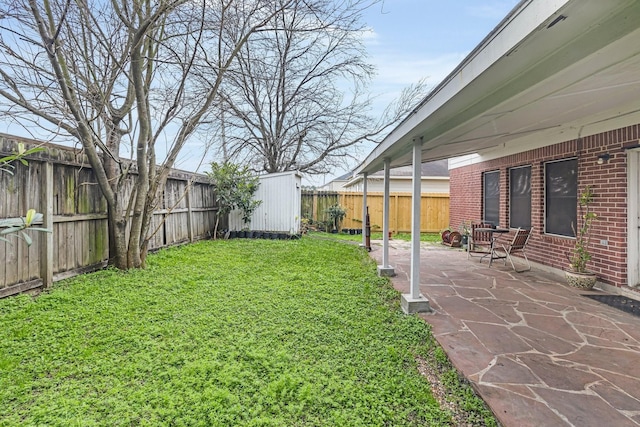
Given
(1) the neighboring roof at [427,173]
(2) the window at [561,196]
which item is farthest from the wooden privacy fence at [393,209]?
(2) the window at [561,196]

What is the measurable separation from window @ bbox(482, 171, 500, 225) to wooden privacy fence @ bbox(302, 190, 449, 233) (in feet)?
14.2

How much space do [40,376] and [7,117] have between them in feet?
10.8

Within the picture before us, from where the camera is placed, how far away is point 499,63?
1.84 meters

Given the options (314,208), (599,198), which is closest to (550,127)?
(599,198)

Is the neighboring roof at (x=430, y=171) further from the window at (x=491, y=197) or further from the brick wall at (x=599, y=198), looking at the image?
the brick wall at (x=599, y=198)

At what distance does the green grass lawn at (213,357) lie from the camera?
6.40 ft

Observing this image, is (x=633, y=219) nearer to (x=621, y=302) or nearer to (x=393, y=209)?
(x=621, y=302)

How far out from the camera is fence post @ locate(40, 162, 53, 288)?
3.97 meters

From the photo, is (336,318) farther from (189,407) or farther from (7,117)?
(7,117)

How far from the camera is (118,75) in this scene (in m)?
4.54

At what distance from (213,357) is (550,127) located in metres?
5.70

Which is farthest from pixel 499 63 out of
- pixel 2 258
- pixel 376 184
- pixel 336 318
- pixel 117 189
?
pixel 376 184

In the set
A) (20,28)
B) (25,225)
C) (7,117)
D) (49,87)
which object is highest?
(20,28)

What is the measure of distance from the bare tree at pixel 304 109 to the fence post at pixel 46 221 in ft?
25.8
